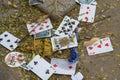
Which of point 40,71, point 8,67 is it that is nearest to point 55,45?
point 40,71

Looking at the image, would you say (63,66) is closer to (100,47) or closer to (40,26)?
(100,47)

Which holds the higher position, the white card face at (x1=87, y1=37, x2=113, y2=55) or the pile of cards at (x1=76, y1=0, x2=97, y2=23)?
the pile of cards at (x1=76, y1=0, x2=97, y2=23)

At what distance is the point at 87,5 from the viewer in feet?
14.6

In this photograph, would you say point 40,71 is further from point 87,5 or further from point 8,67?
point 87,5

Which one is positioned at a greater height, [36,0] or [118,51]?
[36,0]

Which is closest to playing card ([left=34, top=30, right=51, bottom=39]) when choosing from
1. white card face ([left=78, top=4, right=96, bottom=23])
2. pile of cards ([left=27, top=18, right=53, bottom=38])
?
pile of cards ([left=27, top=18, right=53, bottom=38])

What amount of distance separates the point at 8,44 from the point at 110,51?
1411 mm

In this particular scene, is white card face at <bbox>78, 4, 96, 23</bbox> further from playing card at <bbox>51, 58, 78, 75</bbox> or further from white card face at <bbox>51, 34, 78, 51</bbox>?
playing card at <bbox>51, 58, 78, 75</bbox>

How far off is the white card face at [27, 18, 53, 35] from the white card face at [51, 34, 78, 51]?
22cm

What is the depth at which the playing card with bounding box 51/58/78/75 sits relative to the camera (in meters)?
3.81

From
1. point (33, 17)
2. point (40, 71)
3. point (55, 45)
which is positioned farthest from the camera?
point (33, 17)

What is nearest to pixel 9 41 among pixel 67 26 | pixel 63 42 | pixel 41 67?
pixel 41 67

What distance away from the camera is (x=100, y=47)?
4020 mm

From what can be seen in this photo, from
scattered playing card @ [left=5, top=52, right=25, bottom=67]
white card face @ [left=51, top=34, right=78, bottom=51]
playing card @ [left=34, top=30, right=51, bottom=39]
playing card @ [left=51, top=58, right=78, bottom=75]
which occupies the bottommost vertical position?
playing card @ [left=51, top=58, right=78, bottom=75]
